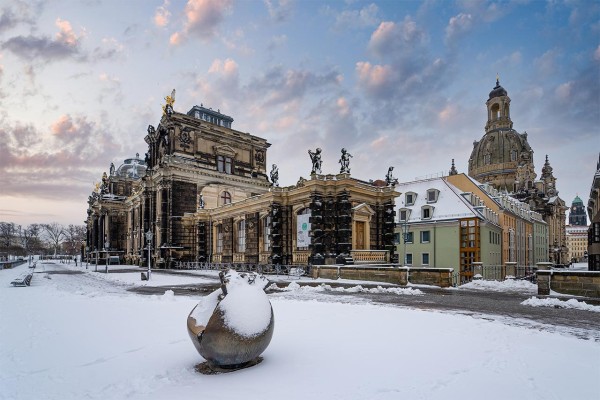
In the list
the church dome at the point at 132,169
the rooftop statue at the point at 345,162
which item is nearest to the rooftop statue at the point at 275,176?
the rooftop statue at the point at 345,162

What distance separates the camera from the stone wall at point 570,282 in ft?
48.3

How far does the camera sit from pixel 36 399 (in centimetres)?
471

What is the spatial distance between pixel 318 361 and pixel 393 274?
50.9 feet

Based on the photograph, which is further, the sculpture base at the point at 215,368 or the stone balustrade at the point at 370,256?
the stone balustrade at the point at 370,256

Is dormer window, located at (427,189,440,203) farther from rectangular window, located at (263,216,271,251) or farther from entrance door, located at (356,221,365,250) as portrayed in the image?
rectangular window, located at (263,216,271,251)

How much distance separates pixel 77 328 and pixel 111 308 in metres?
2.94

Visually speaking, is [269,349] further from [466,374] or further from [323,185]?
[323,185]

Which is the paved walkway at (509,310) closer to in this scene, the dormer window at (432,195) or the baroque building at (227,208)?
the baroque building at (227,208)

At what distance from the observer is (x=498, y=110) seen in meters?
86.1

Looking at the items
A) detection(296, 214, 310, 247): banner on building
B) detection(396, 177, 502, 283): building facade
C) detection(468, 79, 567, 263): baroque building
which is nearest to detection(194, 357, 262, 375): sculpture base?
detection(296, 214, 310, 247): banner on building

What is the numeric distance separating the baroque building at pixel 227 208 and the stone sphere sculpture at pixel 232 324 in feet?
67.5

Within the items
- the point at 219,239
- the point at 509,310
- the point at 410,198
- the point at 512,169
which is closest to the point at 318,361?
the point at 509,310

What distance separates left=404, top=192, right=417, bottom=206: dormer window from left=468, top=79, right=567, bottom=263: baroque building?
37.6 meters

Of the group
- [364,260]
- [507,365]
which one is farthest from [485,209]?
[507,365]
